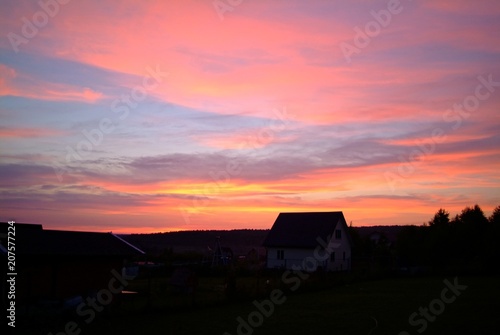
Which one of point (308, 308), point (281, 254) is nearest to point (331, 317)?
point (308, 308)

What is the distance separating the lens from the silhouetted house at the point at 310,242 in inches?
1962

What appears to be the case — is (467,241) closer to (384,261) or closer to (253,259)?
(384,261)

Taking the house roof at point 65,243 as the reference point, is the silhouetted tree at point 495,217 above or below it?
above

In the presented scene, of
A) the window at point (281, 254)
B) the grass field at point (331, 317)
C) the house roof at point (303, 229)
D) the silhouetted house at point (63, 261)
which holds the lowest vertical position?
the grass field at point (331, 317)

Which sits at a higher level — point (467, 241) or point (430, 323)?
point (467, 241)

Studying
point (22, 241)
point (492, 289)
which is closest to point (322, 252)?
point (492, 289)

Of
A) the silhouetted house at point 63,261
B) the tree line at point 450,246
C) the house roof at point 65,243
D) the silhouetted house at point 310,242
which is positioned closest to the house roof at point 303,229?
the silhouetted house at point 310,242

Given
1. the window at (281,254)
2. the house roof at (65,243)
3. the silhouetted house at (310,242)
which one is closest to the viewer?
the house roof at (65,243)

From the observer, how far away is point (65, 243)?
70.1 feet

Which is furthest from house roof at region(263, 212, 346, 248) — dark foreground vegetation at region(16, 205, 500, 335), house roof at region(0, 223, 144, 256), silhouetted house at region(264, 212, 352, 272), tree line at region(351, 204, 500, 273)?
house roof at region(0, 223, 144, 256)

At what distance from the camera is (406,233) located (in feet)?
163

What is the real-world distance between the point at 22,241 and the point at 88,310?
372 centimetres

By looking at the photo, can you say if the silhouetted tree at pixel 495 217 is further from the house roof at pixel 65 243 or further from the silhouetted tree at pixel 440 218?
the house roof at pixel 65 243

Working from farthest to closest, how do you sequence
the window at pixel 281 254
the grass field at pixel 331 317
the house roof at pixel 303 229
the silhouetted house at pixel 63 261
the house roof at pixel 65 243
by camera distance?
the window at pixel 281 254, the house roof at pixel 303 229, the house roof at pixel 65 243, the silhouetted house at pixel 63 261, the grass field at pixel 331 317
